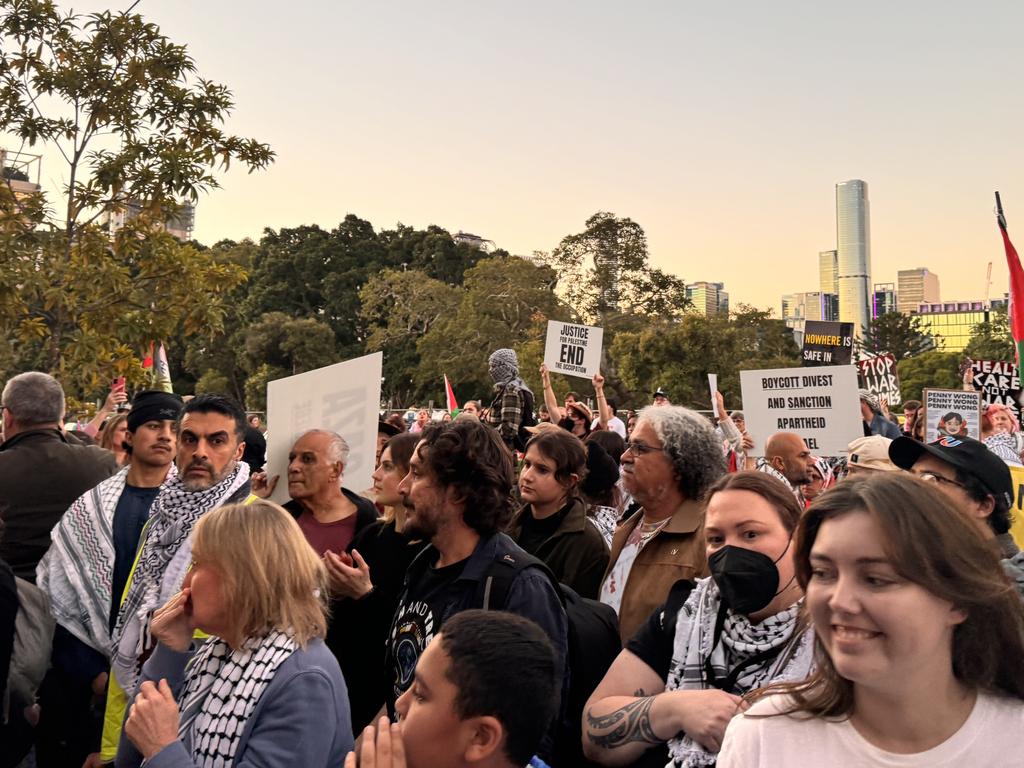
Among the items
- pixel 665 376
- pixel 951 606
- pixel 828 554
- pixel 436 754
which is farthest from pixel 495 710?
pixel 665 376

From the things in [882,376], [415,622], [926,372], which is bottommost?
[415,622]

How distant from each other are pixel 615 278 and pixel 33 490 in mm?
40003

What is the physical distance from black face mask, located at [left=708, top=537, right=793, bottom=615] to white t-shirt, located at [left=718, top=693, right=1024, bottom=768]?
0.55 m

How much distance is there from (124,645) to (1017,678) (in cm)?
311

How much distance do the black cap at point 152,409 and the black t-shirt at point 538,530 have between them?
1731mm

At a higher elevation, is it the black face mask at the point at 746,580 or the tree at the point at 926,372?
the tree at the point at 926,372

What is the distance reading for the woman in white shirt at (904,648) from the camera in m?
1.74

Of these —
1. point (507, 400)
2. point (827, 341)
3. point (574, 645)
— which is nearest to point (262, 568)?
point (574, 645)

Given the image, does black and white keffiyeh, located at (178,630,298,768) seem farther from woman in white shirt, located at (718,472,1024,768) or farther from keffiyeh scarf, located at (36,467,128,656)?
keffiyeh scarf, located at (36,467,128,656)

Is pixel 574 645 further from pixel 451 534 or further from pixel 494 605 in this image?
pixel 451 534

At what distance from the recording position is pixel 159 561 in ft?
12.8

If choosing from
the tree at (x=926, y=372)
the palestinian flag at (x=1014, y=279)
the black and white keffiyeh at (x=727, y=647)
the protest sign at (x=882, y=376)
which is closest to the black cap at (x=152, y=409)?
the black and white keffiyeh at (x=727, y=647)

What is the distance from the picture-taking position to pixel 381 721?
2105 millimetres

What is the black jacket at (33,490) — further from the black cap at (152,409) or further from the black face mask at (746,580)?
the black face mask at (746,580)
